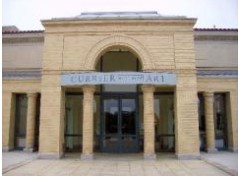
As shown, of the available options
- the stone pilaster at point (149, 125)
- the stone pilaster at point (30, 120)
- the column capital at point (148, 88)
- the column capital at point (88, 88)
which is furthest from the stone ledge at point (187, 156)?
the stone pilaster at point (30, 120)

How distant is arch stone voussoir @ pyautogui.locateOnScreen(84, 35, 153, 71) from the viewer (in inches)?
600

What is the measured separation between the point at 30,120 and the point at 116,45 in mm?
6493

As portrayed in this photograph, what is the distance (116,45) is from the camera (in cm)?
1541

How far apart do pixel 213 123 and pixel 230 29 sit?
5.40 meters

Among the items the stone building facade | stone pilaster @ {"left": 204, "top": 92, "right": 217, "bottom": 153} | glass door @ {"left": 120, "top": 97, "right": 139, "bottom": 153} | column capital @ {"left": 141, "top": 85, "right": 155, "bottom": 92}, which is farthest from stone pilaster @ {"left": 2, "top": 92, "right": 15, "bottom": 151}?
stone pilaster @ {"left": 204, "top": 92, "right": 217, "bottom": 153}

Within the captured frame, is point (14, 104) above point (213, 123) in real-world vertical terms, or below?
above

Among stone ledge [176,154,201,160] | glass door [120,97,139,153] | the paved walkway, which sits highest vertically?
glass door [120,97,139,153]

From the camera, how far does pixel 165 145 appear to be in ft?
58.8

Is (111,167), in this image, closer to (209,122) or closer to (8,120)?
(209,122)

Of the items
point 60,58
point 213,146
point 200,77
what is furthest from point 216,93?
point 60,58

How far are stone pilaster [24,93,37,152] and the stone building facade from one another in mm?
53

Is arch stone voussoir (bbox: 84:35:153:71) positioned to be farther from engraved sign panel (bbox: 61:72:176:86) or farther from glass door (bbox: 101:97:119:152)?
glass door (bbox: 101:97:119:152)

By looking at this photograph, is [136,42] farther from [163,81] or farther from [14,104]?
[14,104]

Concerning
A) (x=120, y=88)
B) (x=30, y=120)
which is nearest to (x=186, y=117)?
(x=120, y=88)
